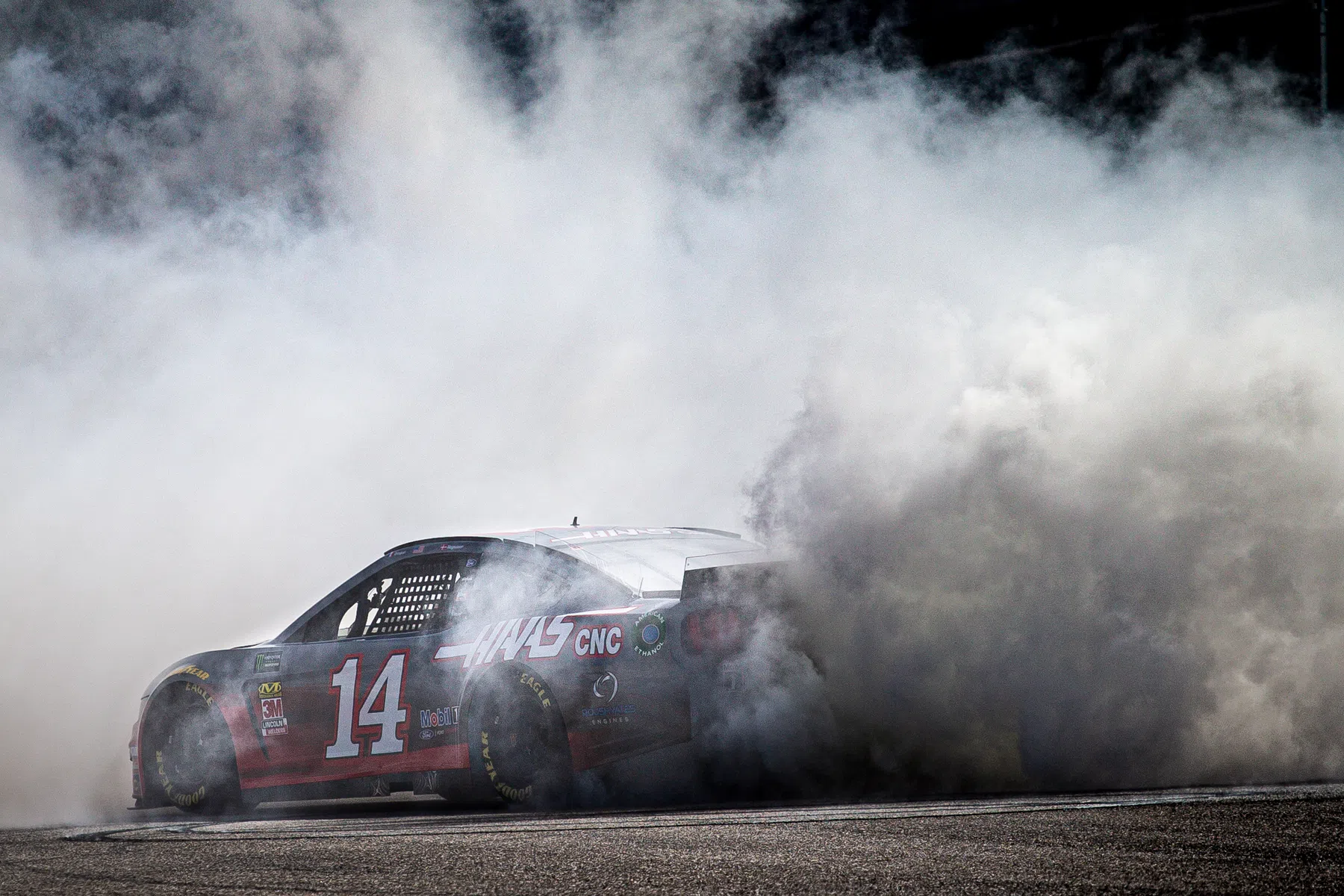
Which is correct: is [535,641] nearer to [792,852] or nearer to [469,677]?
[469,677]

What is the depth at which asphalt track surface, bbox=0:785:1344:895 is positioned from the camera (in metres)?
3.18

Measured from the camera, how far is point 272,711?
676cm

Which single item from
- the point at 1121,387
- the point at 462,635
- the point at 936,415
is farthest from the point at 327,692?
the point at 1121,387

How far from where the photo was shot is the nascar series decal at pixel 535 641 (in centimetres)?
573

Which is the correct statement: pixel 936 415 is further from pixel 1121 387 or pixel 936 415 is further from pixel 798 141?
pixel 798 141

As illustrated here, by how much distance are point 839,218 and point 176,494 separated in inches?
234

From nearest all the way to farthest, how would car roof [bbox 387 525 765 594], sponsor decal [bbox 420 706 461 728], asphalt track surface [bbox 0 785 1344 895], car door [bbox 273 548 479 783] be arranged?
asphalt track surface [bbox 0 785 1344 895] → car roof [bbox 387 525 765 594] → sponsor decal [bbox 420 706 461 728] → car door [bbox 273 548 479 783]

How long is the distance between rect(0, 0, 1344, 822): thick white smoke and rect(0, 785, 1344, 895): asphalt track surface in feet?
3.40

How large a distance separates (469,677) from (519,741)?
1.21 feet

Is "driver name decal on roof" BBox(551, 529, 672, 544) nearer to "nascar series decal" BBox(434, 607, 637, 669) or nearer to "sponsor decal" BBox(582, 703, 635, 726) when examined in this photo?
"nascar series decal" BBox(434, 607, 637, 669)

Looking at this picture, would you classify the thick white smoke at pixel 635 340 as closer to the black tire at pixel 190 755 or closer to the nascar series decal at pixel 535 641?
the nascar series decal at pixel 535 641

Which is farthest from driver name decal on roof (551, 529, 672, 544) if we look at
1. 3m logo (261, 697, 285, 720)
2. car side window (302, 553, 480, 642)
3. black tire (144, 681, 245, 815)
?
black tire (144, 681, 245, 815)

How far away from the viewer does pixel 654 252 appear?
11.9 meters

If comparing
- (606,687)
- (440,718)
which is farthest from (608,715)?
(440,718)
